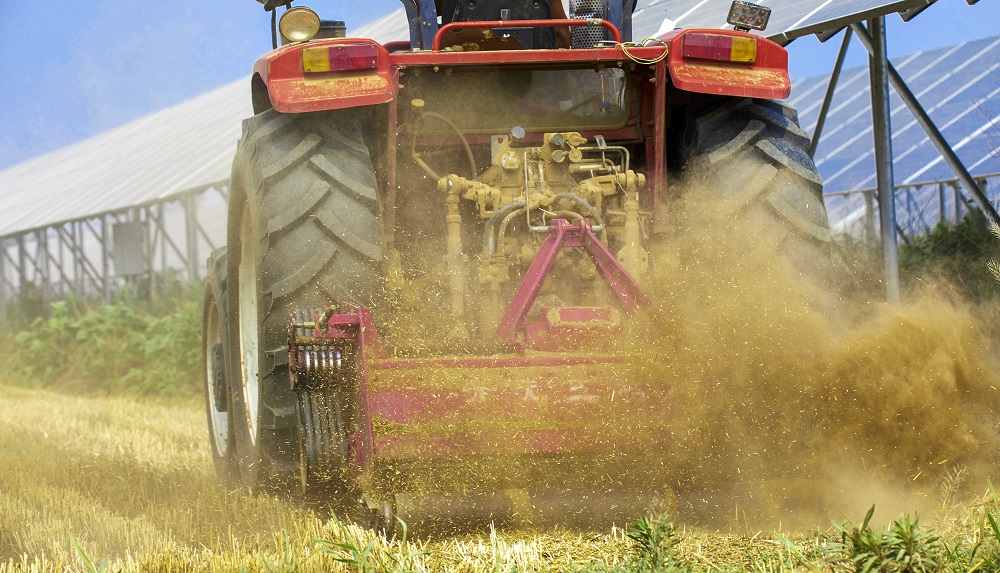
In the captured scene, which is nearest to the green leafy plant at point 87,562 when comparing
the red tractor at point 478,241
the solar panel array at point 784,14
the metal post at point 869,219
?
the red tractor at point 478,241

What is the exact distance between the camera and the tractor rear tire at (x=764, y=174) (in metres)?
4.29

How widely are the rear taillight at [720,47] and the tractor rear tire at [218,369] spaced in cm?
212

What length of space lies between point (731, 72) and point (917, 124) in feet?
39.4

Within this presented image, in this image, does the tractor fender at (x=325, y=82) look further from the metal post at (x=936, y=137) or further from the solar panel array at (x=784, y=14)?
the metal post at (x=936, y=137)

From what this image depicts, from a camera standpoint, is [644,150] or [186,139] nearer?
[644,150]

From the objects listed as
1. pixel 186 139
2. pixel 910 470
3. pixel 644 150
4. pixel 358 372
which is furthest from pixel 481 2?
pixel 186 139

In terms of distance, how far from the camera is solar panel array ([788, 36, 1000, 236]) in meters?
14.6

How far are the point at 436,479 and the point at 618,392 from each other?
582mm

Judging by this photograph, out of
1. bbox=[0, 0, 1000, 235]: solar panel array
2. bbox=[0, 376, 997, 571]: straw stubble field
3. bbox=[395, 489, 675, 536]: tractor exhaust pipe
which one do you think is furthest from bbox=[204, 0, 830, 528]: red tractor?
bbox=[0, 0, 1000, 235]: solar panel array

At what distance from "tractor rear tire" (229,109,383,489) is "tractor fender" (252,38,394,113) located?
0.19 metres

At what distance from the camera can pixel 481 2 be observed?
16.6 feet

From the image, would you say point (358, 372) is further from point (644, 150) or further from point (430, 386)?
point (644, 150)

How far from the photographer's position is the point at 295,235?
4.04 meters

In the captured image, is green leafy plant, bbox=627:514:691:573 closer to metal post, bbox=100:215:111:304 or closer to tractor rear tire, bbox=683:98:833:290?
tractor rear tire, bbox=683:98:833:290
